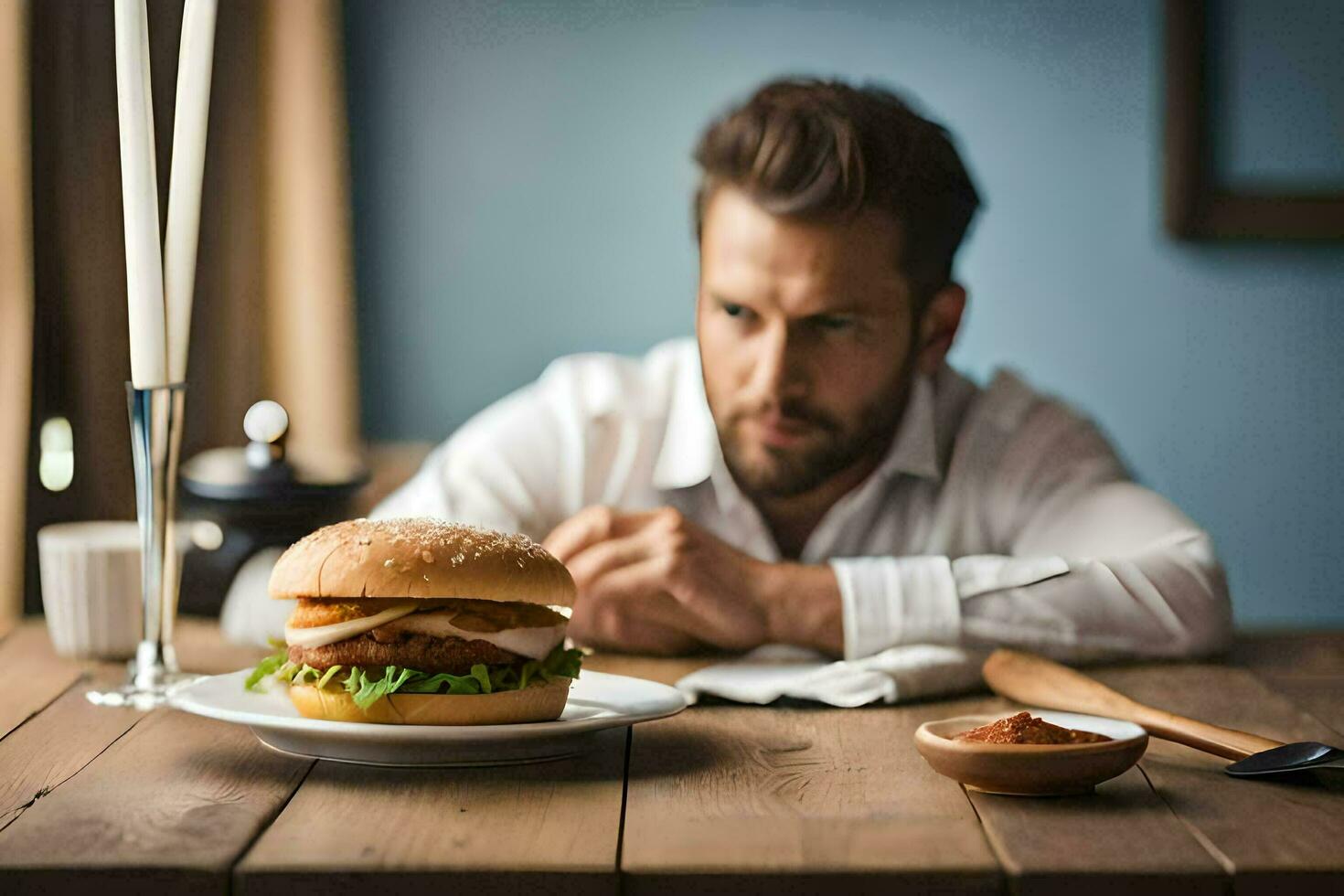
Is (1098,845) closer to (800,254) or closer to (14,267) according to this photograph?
(800,254)

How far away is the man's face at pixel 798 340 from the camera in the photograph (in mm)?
1895

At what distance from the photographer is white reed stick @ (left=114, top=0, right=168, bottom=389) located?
113 cm

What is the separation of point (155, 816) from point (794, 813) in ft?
1.24

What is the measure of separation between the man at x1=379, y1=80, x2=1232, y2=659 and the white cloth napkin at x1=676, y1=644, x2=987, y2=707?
1.87 feet

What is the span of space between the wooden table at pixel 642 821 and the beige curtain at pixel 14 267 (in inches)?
36.8

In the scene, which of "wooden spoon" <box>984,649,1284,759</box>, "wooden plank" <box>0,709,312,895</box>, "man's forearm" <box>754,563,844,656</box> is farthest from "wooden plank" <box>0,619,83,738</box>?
"wooden spoon" <box>984,649,1284,759</box>

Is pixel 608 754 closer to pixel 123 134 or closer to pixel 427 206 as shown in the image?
pixel 123 134

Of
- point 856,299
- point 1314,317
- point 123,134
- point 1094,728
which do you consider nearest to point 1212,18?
point 1314,317

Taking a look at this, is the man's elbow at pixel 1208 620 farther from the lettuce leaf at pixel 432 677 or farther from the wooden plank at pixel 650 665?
the lettuce leaf at pixel 432 677

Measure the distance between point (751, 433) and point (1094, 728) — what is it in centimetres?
103

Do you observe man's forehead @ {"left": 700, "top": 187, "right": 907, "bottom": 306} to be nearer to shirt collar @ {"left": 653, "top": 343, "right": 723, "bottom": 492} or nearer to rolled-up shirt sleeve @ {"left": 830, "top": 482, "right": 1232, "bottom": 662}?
shirt collar @ {"left": 653, "top": 343, "right": 723, "bottom": 492}

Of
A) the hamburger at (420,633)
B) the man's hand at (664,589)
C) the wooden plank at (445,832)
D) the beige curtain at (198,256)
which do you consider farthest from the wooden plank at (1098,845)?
the beige curtain at (198,256)

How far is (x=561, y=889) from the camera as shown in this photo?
28.8 inches

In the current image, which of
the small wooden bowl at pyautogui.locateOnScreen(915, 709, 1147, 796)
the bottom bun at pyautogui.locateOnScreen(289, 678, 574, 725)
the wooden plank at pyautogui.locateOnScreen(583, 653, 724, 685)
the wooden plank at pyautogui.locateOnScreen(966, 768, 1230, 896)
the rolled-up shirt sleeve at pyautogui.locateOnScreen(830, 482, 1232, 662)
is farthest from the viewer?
the rolled-up shirt sleeve at pyautogui.locateOnScreen(830, 482, 1232, 662)
